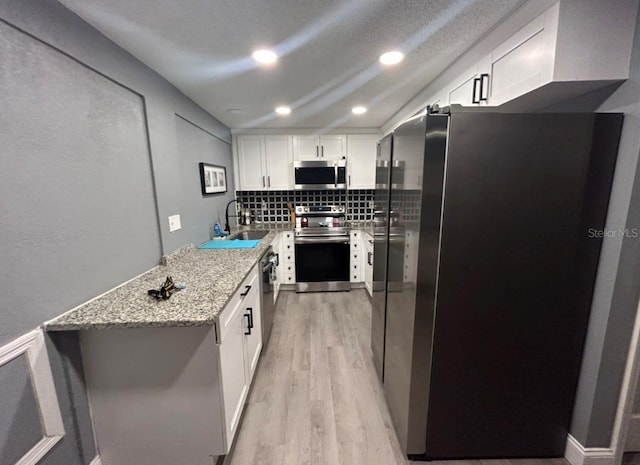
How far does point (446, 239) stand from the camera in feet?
3.98

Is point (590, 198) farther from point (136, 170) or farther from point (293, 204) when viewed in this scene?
point (293, 204)

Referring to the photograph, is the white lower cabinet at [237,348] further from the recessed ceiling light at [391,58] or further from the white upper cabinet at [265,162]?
the white upper cabinet at [265,162]

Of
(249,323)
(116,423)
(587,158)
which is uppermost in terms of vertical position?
(587,158)

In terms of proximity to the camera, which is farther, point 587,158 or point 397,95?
point 397,95

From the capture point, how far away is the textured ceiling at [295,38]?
120 centimetres

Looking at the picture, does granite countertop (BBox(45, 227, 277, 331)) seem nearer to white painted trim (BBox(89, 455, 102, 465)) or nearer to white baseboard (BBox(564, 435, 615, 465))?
white painted trim (BBox(89, 455, 102, 465))

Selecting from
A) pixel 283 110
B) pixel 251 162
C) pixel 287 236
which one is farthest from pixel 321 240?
pixel 283 110

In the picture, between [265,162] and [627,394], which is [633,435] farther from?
[265,162]

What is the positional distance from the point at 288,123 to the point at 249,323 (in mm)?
2602

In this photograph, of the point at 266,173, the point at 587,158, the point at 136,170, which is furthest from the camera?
the point at 266,173

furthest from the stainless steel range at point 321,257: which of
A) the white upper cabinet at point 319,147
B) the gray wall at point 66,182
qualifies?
the gray wall at point 66,182

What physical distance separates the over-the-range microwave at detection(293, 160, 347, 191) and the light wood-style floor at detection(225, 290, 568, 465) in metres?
1.80

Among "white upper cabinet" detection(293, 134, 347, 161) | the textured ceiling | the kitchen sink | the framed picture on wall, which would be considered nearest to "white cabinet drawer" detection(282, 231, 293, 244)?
the kitchen sink

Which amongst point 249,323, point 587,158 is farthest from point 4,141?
point 587,158
